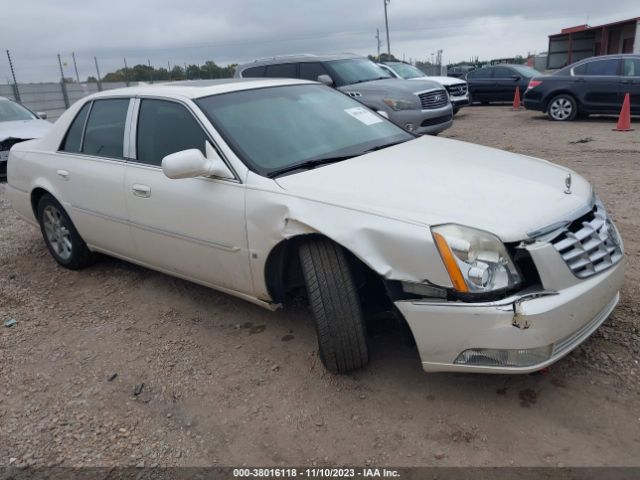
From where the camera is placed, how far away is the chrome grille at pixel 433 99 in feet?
31.4

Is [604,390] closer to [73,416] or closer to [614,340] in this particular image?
[614,340]

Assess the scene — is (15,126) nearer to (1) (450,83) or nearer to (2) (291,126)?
(2) (291,126)

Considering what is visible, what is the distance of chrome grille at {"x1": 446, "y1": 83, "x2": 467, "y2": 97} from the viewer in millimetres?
14500

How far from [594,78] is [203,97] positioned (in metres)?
10.9

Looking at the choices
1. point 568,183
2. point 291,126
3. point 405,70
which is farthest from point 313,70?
point 568,183

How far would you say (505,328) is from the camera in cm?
234

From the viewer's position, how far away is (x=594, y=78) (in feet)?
38.3

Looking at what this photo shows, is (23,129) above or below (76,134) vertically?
below

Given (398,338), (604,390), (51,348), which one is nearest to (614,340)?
(604,390)

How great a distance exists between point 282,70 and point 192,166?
802cm

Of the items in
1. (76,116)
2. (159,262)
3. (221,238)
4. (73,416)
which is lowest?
(73,416)

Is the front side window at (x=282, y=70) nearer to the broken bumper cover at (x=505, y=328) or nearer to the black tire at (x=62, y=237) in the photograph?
the black tire at (x=62, y=237)

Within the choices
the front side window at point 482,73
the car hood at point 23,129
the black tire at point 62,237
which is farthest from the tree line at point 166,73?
the black tire at point 62,237

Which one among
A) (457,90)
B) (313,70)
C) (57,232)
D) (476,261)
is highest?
(313,70)
